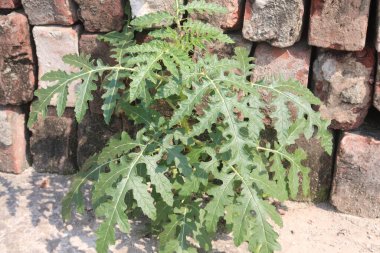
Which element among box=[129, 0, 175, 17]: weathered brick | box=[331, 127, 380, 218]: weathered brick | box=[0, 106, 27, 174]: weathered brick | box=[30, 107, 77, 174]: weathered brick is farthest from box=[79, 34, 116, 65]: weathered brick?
box=[331, 127, 380, 218]: weathered brick

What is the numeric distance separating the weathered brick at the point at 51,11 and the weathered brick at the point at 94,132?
0.64 m

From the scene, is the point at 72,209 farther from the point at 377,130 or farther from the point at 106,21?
the point at 377,130

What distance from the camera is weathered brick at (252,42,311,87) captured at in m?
2.98

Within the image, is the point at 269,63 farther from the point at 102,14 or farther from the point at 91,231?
the point at 91,231

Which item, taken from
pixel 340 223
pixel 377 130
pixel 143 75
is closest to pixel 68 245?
pixel 143 75

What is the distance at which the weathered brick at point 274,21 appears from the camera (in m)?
2.83

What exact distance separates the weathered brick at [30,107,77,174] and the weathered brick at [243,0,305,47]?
53.4 inches

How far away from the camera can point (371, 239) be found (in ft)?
9.80

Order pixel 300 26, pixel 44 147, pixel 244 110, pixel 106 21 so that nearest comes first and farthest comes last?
pixel 244 110, pixel 300 26, pixel 106 21, pixel 44 147

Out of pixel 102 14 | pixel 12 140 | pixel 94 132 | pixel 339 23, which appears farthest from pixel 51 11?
pixel 339 23

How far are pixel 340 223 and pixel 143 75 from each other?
5.28ft

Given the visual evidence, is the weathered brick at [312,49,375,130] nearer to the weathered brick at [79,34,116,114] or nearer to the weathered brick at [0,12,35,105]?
the weathered brick at [79,34,116,114]

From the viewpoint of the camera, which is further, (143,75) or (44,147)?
(44,147)

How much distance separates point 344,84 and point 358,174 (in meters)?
0.58
